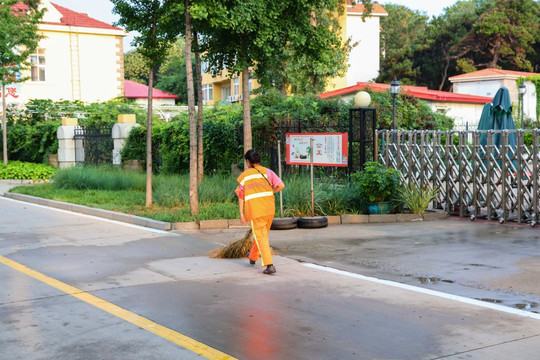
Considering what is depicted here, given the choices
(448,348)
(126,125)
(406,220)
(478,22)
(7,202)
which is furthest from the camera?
(478,22)

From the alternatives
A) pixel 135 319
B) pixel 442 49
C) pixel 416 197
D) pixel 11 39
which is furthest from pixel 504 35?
pixel 135 319

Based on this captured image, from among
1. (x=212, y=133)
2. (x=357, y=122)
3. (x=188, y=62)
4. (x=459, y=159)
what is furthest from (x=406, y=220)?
(x=212, y=133)

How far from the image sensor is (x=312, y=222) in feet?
42.7

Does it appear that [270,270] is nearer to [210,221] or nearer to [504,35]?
[210,221]

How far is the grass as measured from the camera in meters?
14.0

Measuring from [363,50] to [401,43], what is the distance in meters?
13.1

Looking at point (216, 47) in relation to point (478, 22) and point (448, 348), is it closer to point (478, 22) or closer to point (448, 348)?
point (448, 348)

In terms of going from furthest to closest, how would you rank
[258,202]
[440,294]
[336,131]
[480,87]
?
[480,87], [336,131], [258,202], [440,294]

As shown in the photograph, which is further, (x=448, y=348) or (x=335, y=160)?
(x=335, y=160)

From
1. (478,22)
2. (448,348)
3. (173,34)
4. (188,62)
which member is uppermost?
(478,22)

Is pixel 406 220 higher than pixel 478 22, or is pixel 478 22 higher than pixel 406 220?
pixel 478 22

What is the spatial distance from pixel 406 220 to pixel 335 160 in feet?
6.76

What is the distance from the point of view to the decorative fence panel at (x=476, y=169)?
13133 mm

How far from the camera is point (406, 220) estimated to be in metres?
14.3
